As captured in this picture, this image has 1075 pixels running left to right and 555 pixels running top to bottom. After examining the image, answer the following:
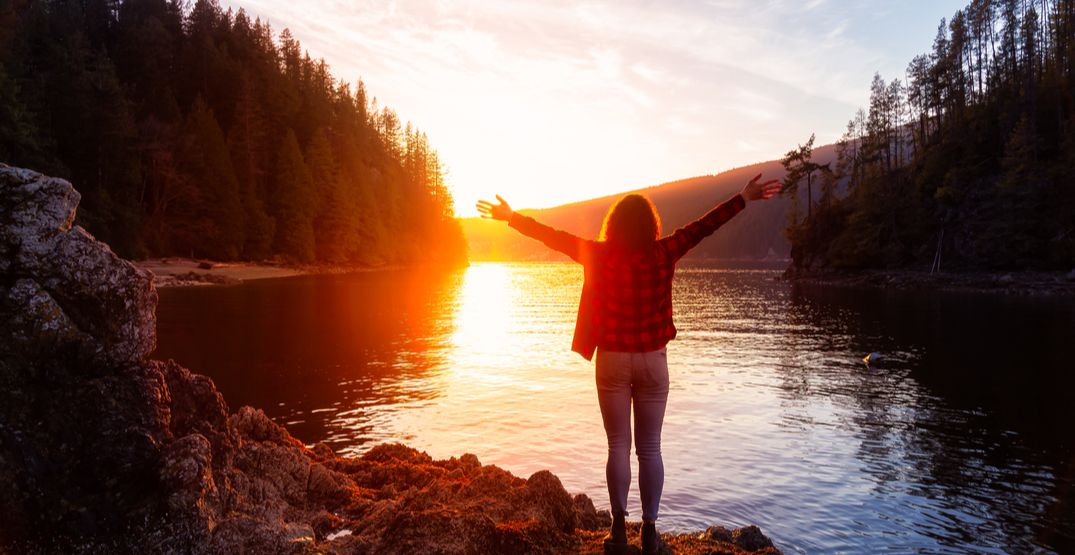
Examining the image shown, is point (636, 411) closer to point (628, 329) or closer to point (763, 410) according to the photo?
point (628, 329)

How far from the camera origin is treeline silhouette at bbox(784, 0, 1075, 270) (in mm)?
63312

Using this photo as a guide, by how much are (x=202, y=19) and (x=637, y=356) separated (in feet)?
356

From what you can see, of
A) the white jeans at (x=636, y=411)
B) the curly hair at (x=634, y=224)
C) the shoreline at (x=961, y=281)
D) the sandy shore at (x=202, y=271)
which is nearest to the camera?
the white jeans at (x=636, y=411)

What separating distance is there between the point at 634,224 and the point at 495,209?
1.35 m

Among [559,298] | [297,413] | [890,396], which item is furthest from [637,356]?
[559,298]

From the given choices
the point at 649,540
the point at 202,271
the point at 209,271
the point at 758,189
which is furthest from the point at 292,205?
the point at 649,540

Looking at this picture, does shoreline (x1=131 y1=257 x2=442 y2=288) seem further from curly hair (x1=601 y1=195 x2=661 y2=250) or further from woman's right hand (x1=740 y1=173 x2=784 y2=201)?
woman's right hand (x1=740 y1=173 x2=784 y2=201)

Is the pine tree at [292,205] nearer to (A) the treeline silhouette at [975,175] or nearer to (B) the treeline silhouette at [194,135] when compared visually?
(B) the treeline silhouette at [194,135]

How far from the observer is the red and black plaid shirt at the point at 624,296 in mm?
4812

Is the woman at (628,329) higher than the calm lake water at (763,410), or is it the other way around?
the woman at (628,329)

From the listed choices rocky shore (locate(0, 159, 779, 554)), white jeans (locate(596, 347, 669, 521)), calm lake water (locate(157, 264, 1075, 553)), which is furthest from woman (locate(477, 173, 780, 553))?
calm lake water (locate(157, 264, 1075, 553))

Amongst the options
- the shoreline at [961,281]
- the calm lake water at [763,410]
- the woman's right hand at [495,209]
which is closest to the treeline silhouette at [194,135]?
the calm lake water at [763,410]

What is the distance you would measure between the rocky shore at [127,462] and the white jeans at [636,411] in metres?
0.87

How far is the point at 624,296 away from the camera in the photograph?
16.0 feet
